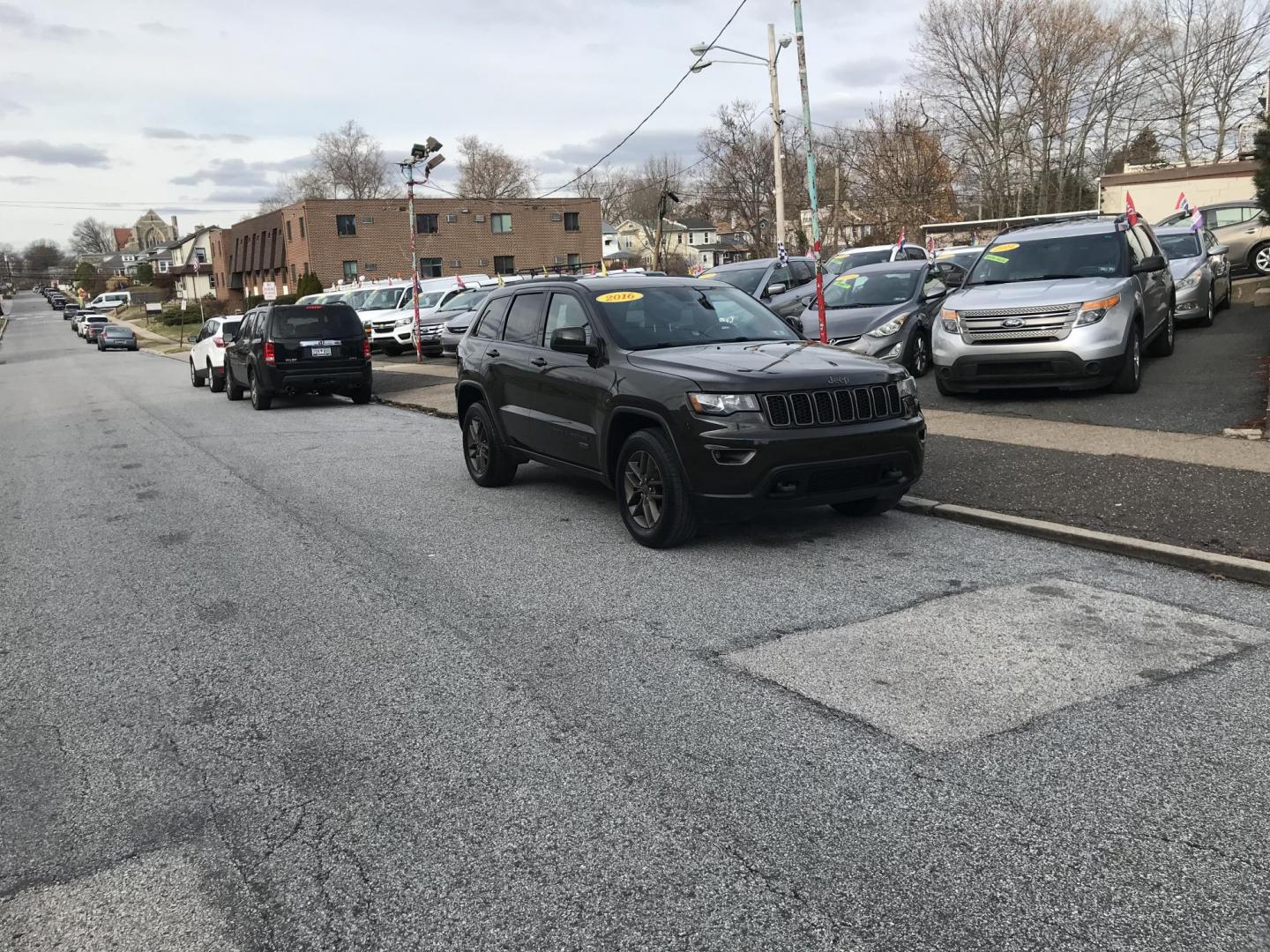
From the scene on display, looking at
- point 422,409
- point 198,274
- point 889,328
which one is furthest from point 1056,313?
point 198,274

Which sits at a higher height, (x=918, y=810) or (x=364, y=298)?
(x=364, y=298)

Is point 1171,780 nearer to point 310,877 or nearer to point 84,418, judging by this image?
point 310,877

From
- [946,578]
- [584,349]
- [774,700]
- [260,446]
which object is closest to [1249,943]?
[774,700]

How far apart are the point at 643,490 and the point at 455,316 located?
20309 mm

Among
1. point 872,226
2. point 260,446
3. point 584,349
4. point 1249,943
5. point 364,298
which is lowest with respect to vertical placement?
point 1249,943

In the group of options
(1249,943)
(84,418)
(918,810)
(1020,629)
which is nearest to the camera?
(1249,943)

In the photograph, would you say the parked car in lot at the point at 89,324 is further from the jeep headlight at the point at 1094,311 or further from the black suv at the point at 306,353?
the jeep headlight at the point at 1094,311

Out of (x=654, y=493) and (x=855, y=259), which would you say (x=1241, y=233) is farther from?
(x=654, y=493)

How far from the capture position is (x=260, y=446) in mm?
13078

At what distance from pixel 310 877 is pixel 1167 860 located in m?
2.50

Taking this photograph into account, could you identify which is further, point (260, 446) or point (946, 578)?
point (260, 446)

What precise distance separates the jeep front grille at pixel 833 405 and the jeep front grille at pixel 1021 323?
17.2 ft

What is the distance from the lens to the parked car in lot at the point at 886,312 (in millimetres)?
14148

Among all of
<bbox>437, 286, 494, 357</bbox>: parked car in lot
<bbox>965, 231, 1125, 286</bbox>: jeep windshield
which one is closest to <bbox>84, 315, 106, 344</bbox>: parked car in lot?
<bbox>437, 286, 494, 357</bbox>: parked car in lot
